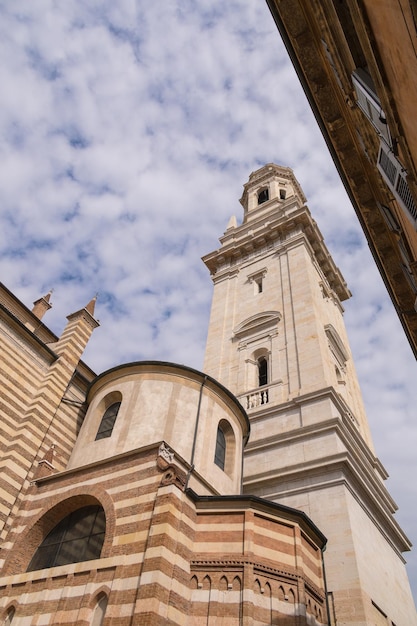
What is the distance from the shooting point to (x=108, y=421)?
14.7 meters

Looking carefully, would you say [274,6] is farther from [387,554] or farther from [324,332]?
[387,554]

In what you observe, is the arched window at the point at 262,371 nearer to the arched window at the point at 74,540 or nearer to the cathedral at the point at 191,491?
the cathedral at the point at 191,491

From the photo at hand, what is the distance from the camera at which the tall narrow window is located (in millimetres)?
14827

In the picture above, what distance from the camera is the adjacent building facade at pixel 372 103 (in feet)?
16.1

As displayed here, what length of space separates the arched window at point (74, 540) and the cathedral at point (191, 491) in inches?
1.5

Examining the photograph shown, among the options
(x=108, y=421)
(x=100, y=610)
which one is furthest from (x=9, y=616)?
(x=108, y=421)

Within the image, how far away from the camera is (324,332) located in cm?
2255

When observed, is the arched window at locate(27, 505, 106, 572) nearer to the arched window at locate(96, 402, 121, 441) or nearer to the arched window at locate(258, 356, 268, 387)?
the arched window at locate(96, 402, 121, 441)

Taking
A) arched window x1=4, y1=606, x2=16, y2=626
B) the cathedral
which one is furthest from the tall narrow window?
arched window x1=4, y1=606, x2=16, y2=626

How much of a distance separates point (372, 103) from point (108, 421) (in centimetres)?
1180

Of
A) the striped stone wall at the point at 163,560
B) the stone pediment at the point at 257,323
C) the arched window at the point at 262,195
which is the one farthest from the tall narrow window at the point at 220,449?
the arched window at the point at 262,195

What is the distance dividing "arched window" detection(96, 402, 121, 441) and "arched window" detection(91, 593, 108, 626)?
4920 mm

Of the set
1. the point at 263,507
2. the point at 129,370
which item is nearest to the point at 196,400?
the point at 129,370

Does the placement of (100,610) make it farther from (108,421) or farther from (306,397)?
(306,397)
